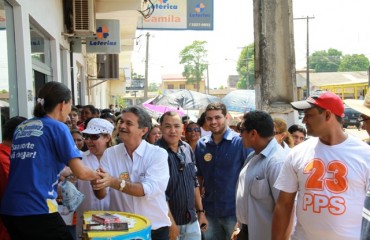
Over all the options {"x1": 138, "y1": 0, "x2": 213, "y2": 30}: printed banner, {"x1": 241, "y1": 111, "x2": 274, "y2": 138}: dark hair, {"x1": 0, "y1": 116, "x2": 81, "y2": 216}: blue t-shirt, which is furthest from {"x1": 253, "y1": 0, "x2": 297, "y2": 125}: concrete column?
{"x1": 138, "y1": 0, "x2": 213, "y2": 30}: printed banner

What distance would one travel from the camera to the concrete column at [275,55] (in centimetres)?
533

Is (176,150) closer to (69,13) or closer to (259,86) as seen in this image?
(259,86)

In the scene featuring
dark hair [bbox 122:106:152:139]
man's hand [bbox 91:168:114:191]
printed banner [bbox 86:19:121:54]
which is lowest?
man's hand [bbox 91:168:114:191]

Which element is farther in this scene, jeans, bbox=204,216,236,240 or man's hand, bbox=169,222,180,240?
jeans, bbox=204,216,236,240

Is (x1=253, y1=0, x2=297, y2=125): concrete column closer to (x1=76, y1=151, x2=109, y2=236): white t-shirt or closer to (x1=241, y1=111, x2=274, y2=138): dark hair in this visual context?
(x1=241, y1=111, x2=274, y2=138): dark hair

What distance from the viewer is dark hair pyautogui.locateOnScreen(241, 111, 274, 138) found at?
3.55m

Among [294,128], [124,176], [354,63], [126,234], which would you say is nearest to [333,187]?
[126,234]

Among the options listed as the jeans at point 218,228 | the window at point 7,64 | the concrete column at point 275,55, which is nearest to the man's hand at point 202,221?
the jeans at point 218,228

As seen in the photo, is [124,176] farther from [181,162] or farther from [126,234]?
[181,162]

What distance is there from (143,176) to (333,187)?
137 centimetres

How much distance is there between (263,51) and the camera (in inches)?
213

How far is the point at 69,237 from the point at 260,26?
11.8 ft

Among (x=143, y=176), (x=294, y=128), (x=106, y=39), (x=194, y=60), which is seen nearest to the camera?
(x=143, y=176)

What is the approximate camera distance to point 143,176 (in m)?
3.26
